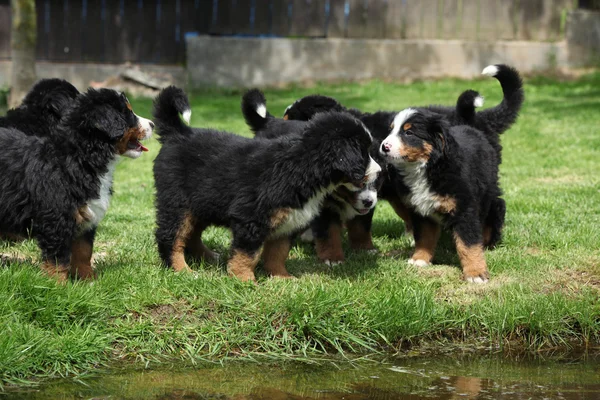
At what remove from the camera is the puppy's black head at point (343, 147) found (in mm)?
4852

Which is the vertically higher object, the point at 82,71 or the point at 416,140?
the point at 82,71

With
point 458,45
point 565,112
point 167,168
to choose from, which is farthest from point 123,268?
point 458,45

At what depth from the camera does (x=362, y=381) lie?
414 centimetres

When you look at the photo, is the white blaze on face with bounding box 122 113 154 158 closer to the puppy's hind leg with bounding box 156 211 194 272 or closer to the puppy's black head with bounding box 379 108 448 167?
the puppy's hind leg with bounding box 156 211 194 272

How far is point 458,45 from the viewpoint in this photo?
48.1ft

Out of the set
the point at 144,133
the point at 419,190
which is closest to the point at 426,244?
the point at 419,190

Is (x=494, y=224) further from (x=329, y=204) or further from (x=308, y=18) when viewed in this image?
(x=308, y=18)

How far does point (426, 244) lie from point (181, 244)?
1730 millimetres

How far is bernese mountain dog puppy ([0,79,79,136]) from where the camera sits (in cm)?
609

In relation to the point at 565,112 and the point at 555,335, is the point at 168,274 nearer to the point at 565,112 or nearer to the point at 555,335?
the point at 555,335

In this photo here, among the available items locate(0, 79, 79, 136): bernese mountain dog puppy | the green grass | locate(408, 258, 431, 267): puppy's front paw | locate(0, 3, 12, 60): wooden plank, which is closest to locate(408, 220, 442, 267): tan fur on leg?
locate(408, 258, 431, 267): puppy's front paw

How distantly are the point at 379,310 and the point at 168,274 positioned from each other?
4.42 feet

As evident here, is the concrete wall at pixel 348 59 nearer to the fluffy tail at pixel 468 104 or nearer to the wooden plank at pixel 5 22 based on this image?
the wooden plank at pixel 5 22

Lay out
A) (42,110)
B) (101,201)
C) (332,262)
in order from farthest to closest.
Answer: (42,110), (332,262), (101,201)
